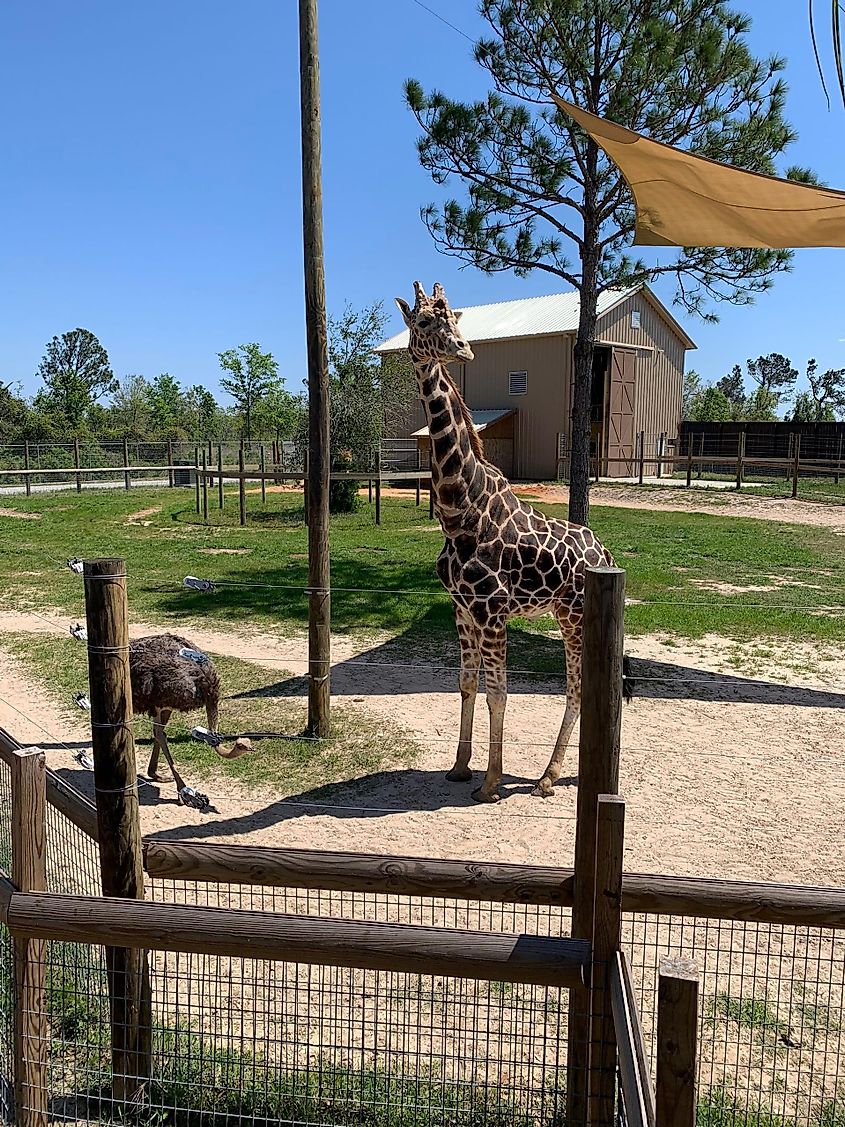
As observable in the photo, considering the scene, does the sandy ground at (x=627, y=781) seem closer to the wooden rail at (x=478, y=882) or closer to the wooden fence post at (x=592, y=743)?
the wooden rail at (x=478, y=882)

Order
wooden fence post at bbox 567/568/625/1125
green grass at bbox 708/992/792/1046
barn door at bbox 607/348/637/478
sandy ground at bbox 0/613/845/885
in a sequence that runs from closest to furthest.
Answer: wooden fence post at bbox 567/568/625/1125 < green grass at bbox 708/992/792/1046 < sandy ground at bbox 0/613/845/885 < barn door at bbox 607/348/637/478

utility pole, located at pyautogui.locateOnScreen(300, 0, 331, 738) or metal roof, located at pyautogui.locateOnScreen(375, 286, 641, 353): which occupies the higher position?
metal roof, located at pyautogui.locateOnScreen(375, 286, 641, 353)

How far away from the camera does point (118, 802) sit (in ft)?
9.41

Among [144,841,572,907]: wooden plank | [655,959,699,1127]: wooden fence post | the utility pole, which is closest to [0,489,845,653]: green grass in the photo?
the utility pole

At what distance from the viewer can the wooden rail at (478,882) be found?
2.74m

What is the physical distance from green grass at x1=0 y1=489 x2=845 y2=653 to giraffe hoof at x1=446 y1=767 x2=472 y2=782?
1.48 m

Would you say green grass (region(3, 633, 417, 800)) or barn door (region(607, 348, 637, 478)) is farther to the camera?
barn door (region(607, 348, 637, 478))

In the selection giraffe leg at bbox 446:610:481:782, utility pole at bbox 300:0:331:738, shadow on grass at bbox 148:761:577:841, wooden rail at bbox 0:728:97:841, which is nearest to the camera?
wooden rail at bbox 0:728:97:841

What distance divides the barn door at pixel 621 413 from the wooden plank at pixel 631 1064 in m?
27.7

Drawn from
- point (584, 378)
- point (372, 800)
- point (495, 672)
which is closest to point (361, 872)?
point (372, 800)

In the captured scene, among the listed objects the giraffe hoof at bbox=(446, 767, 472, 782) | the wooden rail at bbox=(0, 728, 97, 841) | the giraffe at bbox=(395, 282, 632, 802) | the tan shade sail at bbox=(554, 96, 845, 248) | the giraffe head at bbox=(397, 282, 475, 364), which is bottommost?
the giraffe hoof at bbox=(446, 767, 472, 782)

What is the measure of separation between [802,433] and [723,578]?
2102 centimetres

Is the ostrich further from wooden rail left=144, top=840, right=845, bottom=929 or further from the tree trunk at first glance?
the tree trunk

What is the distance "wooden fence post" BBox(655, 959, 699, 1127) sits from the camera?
6.18 ft
